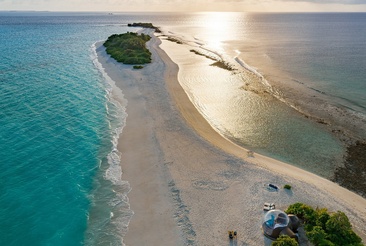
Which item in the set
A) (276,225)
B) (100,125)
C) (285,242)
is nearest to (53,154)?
Result: (100,125)

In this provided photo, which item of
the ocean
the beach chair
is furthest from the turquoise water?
the beach chair

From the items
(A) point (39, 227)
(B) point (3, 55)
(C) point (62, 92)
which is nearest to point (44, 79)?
(C) point (62, 92)

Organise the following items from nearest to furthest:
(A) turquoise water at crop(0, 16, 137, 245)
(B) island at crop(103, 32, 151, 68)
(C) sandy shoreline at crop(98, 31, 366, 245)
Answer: (C) sandy shoreline at crop(98, 31, 366, 245) < (A) turquoise water at crop(0, 16, 137, 245) < (B) island at crop(103, 32, 151, 68)

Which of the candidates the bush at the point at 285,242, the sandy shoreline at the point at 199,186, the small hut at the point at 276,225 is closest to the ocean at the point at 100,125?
the sandy shoreline at the point at 199,186

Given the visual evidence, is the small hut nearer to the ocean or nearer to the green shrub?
the ocean

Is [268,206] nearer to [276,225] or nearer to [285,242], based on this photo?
[276,225]

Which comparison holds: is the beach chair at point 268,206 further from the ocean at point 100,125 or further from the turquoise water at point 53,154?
the turquoise water at point 53,154
